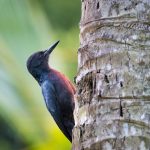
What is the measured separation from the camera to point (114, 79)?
446 cm

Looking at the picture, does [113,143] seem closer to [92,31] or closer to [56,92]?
[92,31]

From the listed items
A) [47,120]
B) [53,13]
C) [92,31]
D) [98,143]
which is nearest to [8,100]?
[47,120]

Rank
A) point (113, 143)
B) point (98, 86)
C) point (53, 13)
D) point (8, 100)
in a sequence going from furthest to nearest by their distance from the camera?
1. point (53, 13)
2. point (8, 100)
3. point (98, 86)
4. point (113, 143)

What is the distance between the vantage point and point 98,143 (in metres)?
4.27

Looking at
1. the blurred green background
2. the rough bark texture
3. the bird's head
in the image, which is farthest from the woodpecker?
the rough bark texture

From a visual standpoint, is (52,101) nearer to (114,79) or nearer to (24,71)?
(24,71)

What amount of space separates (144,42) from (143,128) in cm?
63

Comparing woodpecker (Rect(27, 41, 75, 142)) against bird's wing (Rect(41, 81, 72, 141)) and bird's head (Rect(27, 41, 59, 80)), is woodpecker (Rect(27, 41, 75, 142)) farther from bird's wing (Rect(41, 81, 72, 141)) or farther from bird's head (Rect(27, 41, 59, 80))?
bird's head (Rect(27, 41, 59, 80))

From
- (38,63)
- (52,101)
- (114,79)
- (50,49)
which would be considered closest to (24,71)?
(52,101)

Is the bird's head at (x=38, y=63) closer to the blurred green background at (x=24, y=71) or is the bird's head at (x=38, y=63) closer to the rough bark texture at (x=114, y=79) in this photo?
the blurred green background at (x=24, y=71)

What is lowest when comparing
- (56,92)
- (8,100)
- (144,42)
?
(56,92)

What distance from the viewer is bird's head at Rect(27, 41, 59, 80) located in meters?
8.00

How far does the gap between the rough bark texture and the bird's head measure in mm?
3181

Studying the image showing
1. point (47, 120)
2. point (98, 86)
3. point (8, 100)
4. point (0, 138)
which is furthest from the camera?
point (0, 138)
